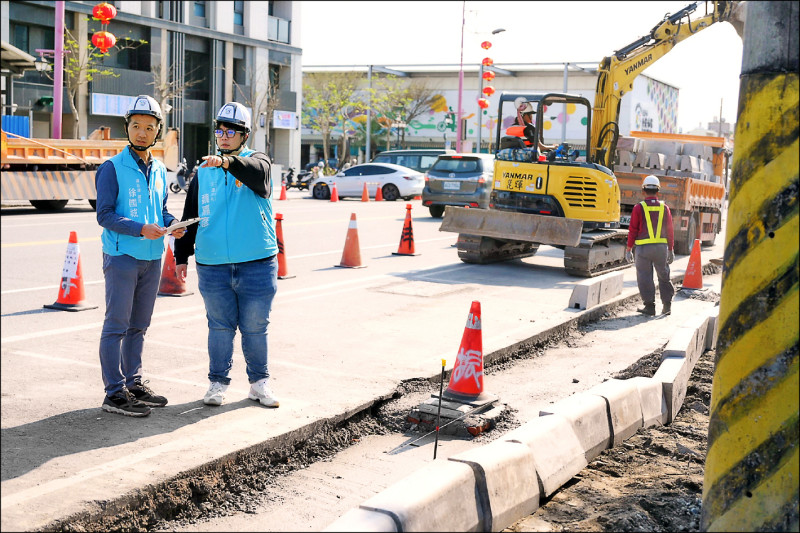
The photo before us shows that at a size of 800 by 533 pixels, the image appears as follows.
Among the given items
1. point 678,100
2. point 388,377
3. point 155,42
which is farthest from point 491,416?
point 678,100

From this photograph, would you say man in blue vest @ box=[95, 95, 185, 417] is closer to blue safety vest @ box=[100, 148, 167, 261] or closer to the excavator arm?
blue safety vest @ box=[100, 148, 167, 261]

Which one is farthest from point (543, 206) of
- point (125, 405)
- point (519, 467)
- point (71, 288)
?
point (519, 467)

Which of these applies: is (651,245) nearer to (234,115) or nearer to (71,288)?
(71,288)

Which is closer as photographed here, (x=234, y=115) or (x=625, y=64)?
(x=234, y=115)

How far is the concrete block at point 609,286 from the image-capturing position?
447 inches

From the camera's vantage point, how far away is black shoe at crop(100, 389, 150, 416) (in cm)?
554

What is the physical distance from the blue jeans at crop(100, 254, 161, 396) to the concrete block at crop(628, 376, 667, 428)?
3.38 m

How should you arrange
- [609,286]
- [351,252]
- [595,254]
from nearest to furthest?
[609,286] < [351,252] < [595,254]

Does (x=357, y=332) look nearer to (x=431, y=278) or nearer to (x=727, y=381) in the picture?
(x=431, y=278)

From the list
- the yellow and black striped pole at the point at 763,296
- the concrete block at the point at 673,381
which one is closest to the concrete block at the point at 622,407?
the concrete block at the point at 673,381

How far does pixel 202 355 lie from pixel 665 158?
15848 millimetres

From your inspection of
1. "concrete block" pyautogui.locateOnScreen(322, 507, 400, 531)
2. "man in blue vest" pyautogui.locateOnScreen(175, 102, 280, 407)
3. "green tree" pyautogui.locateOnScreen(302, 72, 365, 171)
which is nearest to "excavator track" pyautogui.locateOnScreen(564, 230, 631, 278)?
"man in blue vest" pyautogui.locateOnScreen(175, 102, 280, 407)

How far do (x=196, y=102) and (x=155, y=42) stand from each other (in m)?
4.51

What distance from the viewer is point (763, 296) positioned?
359 cm
